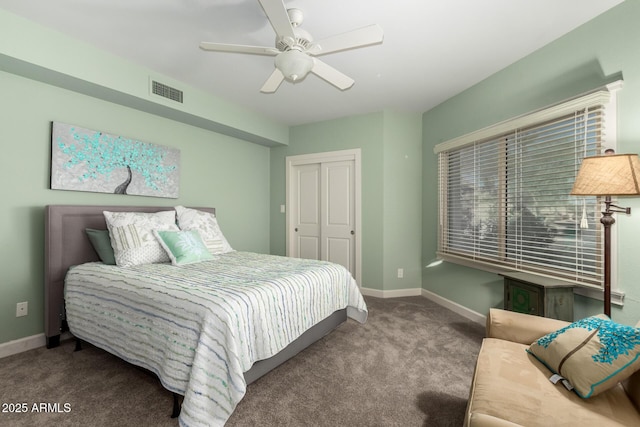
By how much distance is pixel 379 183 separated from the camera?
12.7ft

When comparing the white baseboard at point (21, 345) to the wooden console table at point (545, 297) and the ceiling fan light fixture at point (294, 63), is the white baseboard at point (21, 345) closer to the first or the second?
the ceiling fan light fixture at point (294, 63)

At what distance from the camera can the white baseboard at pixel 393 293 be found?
382 centimetres

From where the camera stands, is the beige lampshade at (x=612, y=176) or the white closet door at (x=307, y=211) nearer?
Answer: the beige lampshade at (x=612, y=176)

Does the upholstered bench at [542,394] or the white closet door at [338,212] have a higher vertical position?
the white closet door at [338,212]

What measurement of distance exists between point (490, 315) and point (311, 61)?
1.94 meters

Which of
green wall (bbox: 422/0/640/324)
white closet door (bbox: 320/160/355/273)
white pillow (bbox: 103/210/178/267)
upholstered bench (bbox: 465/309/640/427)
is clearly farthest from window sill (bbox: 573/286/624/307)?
white pillow (bbox: 103/210/178/267)

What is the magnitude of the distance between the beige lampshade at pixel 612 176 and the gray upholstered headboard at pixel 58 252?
12.2ft

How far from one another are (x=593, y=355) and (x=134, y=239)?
2986 millimetres

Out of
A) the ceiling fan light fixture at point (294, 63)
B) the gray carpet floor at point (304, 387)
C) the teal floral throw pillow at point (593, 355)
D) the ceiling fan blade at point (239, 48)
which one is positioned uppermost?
the ceiling fan blade at point (239, 48)

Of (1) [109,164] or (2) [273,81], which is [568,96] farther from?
(1) [109,164]

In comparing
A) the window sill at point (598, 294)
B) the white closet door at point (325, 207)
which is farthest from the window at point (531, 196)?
the white closet door at point (325, 207)

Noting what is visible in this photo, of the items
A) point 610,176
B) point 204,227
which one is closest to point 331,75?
point 610,176

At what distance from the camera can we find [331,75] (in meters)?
2.10

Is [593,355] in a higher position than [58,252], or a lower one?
lower
